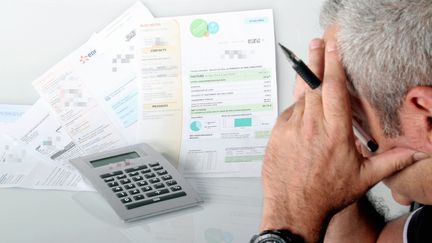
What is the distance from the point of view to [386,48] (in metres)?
0.80

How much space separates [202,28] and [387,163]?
0.62m

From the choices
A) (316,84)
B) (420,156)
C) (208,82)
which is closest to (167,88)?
(208,82)

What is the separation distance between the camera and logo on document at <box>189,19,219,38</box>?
1442 mm

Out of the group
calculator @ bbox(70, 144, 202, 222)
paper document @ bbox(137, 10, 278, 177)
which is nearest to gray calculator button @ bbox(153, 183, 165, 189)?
calculator @ bbox(70, 144, 202, 222)

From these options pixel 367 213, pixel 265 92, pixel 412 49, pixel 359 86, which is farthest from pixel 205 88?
pixel 412 49

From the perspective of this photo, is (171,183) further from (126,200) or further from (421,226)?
(421,226)

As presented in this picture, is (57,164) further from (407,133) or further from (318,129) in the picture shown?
(407,133)

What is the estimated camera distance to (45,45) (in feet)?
4.81

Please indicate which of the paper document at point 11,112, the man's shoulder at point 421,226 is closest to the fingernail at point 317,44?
the man's shoulder at point 421,226

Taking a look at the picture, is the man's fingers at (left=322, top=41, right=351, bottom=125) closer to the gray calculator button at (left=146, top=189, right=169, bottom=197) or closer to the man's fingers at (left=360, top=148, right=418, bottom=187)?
the man's fingers at (left=360, top=148, right=418, bottom=187)

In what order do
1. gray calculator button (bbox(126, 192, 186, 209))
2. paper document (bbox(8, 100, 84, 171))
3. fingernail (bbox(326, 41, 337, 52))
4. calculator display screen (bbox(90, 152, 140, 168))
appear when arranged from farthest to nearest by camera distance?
paper document (bbox(8, 100, 84, 171))
calculator display screen (bbox(90, 152, 140, 168))
gray calculator button (bbox(126, 192, 186, 209))
fingernail (bbox(326, 41, 337, 52))

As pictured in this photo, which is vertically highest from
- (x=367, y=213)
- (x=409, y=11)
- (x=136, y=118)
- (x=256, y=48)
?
(x=409, y=11)

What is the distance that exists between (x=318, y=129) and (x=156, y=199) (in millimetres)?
337

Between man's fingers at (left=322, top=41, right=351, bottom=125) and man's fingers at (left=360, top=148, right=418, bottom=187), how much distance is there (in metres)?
0.07
